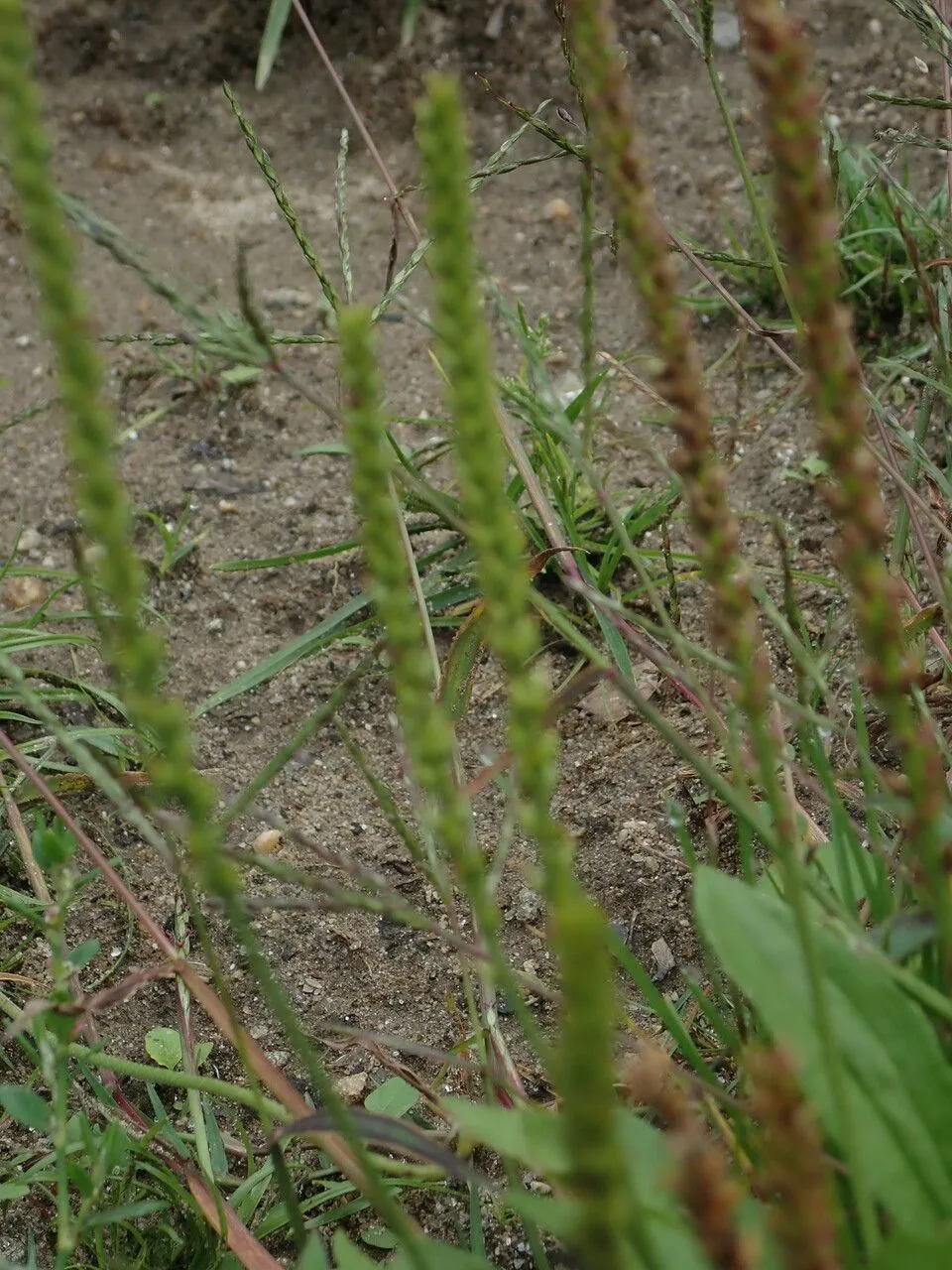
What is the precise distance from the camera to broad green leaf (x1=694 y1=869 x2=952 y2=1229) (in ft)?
2.68

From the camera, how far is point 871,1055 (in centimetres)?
84

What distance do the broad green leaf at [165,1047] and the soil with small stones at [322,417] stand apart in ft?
0.19

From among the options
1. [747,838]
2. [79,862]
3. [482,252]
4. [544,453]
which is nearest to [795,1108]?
[747,838]

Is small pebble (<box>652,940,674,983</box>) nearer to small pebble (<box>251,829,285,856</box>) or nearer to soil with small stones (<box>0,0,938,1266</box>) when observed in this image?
soil with small stones (<box>0,0,938,1266</box>)

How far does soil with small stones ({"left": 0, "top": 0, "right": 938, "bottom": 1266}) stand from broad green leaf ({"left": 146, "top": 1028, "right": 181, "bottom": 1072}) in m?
0.06

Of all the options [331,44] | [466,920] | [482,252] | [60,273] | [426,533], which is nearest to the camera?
[60,273]

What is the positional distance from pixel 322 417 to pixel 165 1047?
1.56 m

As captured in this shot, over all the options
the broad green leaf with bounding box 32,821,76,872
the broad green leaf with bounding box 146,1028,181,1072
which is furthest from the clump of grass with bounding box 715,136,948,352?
the broad green leaf with bounding box 32,821,76,872

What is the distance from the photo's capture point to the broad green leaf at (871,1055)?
2.68 ft

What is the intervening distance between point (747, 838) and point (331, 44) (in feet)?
10.6

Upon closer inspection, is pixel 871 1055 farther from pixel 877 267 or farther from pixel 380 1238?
pixel 877 267

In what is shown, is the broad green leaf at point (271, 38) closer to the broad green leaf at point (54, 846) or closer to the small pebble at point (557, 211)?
the small pebble at point (557, 211)

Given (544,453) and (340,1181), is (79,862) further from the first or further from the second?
(544,453)

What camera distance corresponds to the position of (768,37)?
0.49 metres
